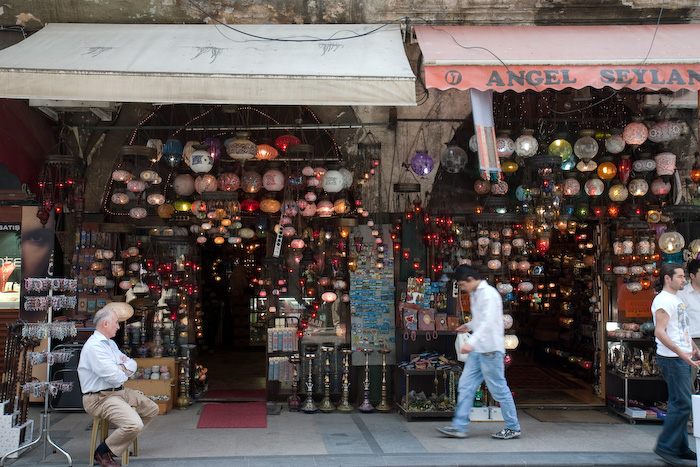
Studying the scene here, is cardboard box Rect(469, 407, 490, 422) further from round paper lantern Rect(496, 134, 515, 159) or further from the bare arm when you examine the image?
round paper lantern Rect(496, 134, 515, 159)

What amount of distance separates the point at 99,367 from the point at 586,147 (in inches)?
219

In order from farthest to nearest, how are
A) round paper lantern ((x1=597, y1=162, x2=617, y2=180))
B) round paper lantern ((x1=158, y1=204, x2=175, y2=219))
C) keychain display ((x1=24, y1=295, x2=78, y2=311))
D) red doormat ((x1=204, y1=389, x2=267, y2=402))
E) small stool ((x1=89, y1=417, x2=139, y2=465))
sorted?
red doormat ((x1=204, y1=389, x2=267, y2=402))
round paper lantern ((x1=158, y1=204, x2=175, y2=219))
round paper lantern ((x1=597, y1=162, x2=617, y2=180))
keychain display ((x1=24, y1=295, x2=78, y2=311))
small stool ((x1=89, y1=417, x2=139, y2=465))

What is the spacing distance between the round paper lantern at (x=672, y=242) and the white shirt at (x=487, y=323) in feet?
10.0

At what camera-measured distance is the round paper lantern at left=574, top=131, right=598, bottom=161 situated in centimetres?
709

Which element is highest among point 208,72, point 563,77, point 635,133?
point 563,77

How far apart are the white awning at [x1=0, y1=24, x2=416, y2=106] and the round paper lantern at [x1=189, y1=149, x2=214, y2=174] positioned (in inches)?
44.7

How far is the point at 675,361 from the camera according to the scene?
5.34m

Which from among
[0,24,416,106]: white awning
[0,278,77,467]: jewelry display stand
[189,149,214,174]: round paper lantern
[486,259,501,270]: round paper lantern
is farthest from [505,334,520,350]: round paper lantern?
[0,278,77,467]: jewelry display stand

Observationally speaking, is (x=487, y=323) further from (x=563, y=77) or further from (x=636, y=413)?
(x=636, y=413)

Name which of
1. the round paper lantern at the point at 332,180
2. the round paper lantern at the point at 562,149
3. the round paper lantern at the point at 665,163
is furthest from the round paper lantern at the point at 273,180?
the round paper lantern at the point at 665,163

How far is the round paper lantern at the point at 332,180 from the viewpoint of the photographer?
703 cm

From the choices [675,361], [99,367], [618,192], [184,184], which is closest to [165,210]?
[184,184]

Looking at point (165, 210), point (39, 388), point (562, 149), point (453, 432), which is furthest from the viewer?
point (165, 210)

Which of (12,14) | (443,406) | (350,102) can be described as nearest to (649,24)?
(350,102)
